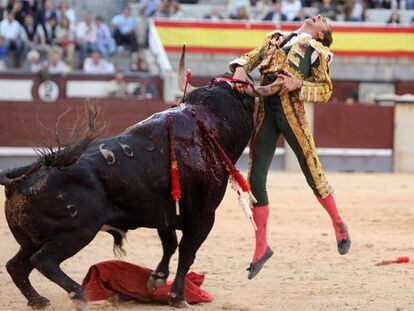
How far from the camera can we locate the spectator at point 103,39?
15.4 metres

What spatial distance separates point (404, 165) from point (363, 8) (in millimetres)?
3632

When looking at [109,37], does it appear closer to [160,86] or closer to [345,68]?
[160,86]

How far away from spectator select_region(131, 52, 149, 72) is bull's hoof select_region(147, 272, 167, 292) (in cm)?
984

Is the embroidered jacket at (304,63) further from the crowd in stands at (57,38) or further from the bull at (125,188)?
the crowd in stands at (57,38)

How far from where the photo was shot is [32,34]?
49.8 ft

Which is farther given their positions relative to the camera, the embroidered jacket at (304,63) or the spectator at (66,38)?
the spectator at (66,38)

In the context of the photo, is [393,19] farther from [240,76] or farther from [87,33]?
[240,76]

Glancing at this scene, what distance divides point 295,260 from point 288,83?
173 centimetres

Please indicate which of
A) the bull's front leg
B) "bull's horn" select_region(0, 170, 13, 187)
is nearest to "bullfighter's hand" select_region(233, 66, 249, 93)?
Result: the bull's front leg

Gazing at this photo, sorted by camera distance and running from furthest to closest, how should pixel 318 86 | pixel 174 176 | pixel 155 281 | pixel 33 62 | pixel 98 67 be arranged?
pixel 98 67
pixel 33 62
pixel 318 86
pixel 155 281
pixel 174 176

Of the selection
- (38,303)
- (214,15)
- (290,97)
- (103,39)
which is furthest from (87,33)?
(38,303)

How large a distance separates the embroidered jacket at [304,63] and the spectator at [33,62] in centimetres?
931

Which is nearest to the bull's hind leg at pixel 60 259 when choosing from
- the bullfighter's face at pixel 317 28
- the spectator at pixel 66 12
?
the bullfighter's face at pixel 317 28

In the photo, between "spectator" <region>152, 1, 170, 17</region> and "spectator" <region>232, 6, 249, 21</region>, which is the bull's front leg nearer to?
"spectator" <region>152, 1, 170, 17</region>
